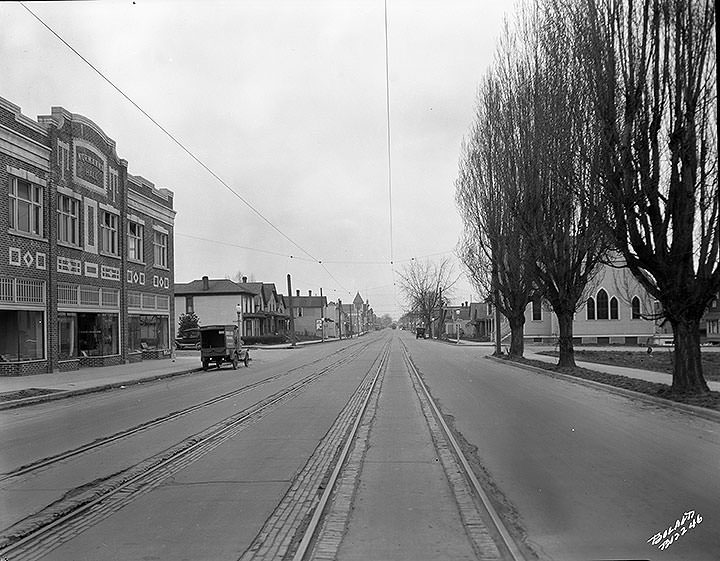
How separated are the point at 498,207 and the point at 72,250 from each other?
20060 mm

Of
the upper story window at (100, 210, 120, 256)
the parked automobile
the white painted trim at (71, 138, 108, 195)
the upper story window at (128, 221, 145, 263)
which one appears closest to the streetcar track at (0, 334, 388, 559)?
the white painted trim at (71, 138, 108, 195)

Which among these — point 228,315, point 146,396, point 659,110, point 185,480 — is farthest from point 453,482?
point 228,315

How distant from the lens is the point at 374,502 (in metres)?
7.65

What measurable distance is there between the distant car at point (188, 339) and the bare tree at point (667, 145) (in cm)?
5242

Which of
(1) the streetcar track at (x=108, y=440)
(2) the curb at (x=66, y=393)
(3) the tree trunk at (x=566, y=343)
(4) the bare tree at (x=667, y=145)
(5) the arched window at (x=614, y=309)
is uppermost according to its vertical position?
(4) the bare tree at (x=667, y=145)

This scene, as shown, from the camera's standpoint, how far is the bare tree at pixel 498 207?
31234mm

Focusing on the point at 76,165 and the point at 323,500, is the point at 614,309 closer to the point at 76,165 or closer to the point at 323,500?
the point at 76,165

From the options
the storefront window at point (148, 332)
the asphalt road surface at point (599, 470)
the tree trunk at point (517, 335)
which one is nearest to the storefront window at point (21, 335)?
the storefront window at point (148, 332)

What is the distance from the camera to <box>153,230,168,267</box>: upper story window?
43169 mm

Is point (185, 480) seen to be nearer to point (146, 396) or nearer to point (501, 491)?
point (501, 491)

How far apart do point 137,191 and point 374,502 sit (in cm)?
3543

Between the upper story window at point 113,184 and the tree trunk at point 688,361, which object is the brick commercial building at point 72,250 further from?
the tree trunk at point 688,361

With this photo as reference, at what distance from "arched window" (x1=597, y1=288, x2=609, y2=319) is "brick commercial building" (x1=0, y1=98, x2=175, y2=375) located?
3947cm

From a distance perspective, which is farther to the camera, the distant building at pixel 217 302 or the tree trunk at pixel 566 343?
the distant building at pixel 217 302
